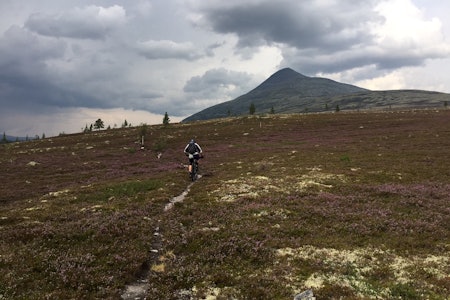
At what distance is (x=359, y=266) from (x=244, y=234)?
5872 millimetres

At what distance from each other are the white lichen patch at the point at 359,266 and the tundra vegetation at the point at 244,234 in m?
0.05

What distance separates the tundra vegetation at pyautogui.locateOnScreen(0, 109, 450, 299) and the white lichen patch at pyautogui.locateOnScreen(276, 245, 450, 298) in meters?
0.05

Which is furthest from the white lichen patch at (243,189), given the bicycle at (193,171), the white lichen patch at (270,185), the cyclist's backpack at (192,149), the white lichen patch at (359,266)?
the white lichen patch at (359,266)

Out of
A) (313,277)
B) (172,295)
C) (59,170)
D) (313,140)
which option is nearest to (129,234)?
(172,295)

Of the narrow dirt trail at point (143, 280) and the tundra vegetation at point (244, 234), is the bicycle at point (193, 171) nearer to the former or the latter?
the tundra vegetation at point (244, 234)

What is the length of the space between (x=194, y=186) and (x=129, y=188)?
5.84m

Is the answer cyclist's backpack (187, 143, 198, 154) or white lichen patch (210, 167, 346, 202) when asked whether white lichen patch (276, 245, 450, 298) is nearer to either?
white lichen patch (210, 167, 346, 202)

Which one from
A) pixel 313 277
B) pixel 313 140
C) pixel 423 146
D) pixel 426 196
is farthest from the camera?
pixel 313 140

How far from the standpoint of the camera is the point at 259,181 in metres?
31.8

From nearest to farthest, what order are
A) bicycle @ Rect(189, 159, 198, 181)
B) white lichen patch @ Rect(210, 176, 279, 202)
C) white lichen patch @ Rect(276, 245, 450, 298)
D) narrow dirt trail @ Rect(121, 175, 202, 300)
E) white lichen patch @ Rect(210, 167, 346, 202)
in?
narrow dirt trail @ Rect(121, 175, 202, 300)
white lichen patch @ Rect(276, 245, 450, 298)
white lichen patch @ Rect(210, 176, 279, 202)
white lichen patch @ Rect(210, 167, 346, 202)
bicycle @ Rect(189, 159, 198, 181)

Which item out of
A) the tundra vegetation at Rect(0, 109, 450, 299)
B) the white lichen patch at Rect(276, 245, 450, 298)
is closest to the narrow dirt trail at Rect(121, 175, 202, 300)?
the tundra vegetation at Rect(0, 109, 450, 299)

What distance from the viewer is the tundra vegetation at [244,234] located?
1335 cm

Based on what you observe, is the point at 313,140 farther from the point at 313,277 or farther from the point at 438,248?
the point at 313,277

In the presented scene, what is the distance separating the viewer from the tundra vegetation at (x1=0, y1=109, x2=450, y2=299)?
13.4 m
